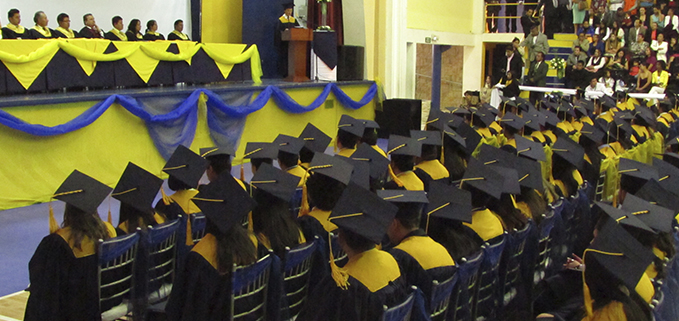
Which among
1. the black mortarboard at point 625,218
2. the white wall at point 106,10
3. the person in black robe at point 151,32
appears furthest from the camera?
the person in black robe at point 151,32

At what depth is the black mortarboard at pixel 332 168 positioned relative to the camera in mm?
4078

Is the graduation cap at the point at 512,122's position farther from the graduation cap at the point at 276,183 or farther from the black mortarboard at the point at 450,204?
the graduation cap at the point at 276,183

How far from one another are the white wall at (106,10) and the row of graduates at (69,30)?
45 cm

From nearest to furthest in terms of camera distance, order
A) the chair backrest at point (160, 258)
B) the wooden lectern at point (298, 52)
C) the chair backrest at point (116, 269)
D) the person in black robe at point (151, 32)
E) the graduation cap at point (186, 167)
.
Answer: the chair backrest at point (116, 269) → the chair backrest at point (160, 258) → the graduation cap at point (186, 167) → the person in black robe at point (151, 32) → the wooden lectern at point (298, 52)

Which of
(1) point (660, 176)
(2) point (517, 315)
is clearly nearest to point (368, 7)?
(1) point (660, 176)

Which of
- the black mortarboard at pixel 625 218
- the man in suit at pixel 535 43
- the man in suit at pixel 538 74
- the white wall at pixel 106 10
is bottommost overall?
the black mortarboard at pixel 625 218

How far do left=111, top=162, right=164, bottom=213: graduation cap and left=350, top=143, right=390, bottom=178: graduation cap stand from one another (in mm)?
1976

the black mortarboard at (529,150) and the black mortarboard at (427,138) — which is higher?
the black mortarboard at (427,138)

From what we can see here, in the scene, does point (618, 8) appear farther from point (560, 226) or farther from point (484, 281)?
point (484, 281)

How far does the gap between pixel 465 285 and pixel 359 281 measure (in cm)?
69

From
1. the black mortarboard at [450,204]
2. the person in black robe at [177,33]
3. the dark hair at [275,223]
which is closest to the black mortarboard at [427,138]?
the black mortarboard at [450,204]

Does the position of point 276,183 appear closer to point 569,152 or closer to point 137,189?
point 137,189

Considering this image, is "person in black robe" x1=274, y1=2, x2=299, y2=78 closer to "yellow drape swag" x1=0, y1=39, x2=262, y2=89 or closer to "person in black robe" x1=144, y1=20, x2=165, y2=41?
"yellow drape swag" x1=0, y1=39, x2=262, y2=89

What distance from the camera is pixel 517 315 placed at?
392 centimetres
